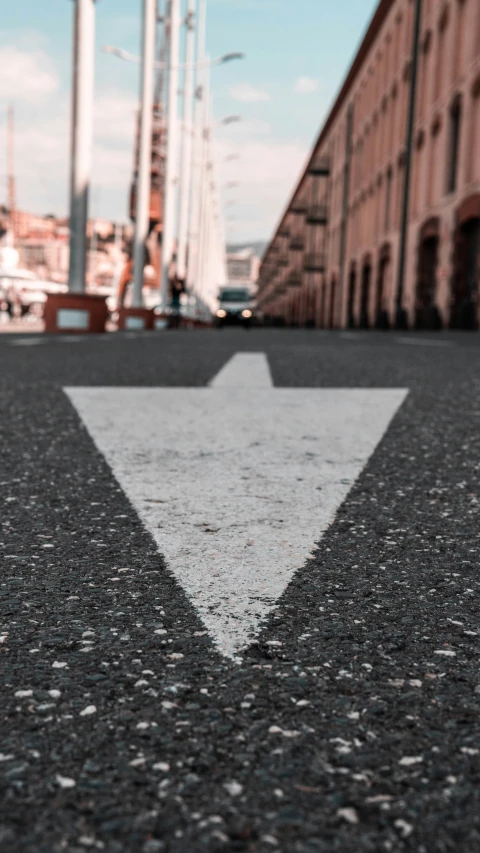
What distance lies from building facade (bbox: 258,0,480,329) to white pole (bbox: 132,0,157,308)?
719 centimetres

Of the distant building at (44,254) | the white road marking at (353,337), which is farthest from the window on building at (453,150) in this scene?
the distant building at (44,254)

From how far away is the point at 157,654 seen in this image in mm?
1060

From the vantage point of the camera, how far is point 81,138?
563 inches

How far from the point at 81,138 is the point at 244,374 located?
1038 cm

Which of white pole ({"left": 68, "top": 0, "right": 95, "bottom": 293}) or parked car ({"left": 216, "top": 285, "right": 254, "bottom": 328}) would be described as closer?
white pole ({"left": 68, "top": 0, "right": 95, "bottom": 293})

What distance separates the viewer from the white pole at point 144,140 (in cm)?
2469

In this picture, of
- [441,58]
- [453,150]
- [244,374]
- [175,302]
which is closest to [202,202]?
[175,302]

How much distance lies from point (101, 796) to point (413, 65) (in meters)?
26.9

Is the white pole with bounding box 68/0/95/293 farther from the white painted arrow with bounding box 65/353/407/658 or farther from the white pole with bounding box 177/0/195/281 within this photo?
the white pole with bounding box 177/0/195/281

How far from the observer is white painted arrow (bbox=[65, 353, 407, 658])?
136 centimetres

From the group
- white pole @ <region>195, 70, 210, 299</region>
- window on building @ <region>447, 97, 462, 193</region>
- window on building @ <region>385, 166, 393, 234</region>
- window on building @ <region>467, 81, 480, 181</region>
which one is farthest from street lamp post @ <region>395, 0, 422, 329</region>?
white pole @ <region>195, 70, 210, 299</region>

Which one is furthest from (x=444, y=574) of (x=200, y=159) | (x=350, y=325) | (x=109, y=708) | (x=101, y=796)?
(x=200, y=159)

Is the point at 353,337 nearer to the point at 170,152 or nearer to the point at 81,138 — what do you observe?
the point at 81,138

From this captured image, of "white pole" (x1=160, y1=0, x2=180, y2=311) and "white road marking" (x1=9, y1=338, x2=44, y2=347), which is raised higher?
"white pole" (x1=160, y1=0, x2=180, y2=311)
